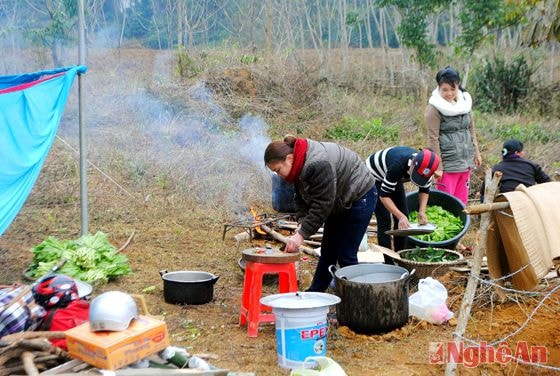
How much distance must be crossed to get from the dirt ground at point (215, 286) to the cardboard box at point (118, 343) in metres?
0.79

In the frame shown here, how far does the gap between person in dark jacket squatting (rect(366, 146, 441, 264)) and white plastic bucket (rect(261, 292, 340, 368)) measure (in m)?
1.66

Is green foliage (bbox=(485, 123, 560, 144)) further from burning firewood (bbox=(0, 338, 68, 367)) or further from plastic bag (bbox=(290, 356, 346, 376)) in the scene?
burning firewood (bbox=(0, 338, 68, 367))

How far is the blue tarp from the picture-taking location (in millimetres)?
5234

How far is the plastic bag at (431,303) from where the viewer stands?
4660 mm

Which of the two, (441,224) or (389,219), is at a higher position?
(389,219)

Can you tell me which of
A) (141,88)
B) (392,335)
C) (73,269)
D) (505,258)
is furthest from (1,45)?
(505,258)

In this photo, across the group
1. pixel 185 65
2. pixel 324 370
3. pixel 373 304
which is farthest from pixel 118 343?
pixel 185 65

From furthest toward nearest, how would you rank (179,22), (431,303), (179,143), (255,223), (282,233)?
1. (179,22)
2. (179,143)
3. (282,233)
4. (255,223)
5. (431,303)

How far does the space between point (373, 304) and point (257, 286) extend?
0.85m

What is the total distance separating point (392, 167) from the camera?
17.4 feet

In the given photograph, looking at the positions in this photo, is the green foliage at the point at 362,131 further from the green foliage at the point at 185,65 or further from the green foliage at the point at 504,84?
the green foliage at the point at 504,84

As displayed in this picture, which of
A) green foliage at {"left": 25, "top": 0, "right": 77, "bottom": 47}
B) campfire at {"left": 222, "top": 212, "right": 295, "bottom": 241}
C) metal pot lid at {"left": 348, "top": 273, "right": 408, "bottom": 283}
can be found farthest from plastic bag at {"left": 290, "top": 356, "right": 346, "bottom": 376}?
green foliage at {"left": 25, "top": 0, "right": 77, "bottom": 47}

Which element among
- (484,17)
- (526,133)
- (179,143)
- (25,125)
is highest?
(484,17)

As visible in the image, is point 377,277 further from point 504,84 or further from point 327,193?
point 504,84
